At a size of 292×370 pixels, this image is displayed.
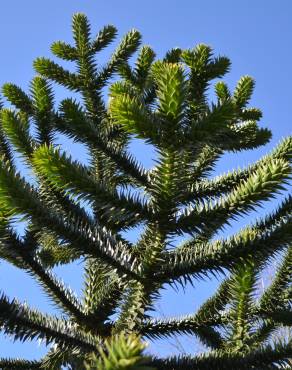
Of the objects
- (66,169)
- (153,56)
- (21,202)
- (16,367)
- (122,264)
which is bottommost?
(16,367)

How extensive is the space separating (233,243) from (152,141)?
684 millimetres

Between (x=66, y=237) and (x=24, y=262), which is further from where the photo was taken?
(x=24, y=262)

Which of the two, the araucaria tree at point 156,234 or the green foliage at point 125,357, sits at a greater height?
the araucaria tree at point 156,234

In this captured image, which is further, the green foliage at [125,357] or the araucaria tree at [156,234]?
the araucaria tree at [156,234]

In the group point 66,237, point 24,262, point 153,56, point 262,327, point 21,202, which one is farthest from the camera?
point 153,56

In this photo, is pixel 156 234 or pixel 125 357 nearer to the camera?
pixel 125 357

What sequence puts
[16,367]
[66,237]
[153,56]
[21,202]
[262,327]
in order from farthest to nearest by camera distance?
[153,56], [262,327], [16,367], [66,237], [21,202]

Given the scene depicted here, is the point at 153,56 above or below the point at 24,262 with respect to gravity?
above

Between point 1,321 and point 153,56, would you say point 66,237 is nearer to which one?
point 1,321

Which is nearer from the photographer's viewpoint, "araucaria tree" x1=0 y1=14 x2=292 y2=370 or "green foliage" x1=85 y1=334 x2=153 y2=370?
"green foliage" x1=85 y1=334 x2=153 y2=370

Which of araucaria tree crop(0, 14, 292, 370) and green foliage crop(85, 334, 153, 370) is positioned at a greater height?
araucaria tree crop(0, 14, 292, 370)

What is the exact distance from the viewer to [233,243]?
278cm

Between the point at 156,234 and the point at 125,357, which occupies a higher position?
the point at 156,234

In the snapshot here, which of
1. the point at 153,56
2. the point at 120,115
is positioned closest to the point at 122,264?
the point at 120,115
